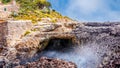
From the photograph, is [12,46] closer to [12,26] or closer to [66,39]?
[12,26]

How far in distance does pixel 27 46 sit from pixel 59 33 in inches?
111

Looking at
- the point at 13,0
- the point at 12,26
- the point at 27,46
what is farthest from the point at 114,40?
the point at 13,0

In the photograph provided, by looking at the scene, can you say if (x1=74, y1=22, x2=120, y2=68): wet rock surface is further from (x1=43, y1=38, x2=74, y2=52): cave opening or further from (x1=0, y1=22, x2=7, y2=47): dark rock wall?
(x1=0, y1=22, x2=7, y2=47): dark rock wall

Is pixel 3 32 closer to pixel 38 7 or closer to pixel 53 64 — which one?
pixel 53 64

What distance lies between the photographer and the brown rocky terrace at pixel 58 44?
33.9 m

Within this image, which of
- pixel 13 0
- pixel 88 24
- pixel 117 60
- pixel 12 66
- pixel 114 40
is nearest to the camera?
pixel 117 60

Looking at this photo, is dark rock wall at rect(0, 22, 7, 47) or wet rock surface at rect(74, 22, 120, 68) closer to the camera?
wet rock surface at rect(74, 22, 120, 68)

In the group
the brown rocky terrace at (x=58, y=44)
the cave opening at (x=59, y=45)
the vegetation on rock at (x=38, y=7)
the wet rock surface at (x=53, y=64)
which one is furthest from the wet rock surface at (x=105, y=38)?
the vegetation on rock at (x=38, y=7)

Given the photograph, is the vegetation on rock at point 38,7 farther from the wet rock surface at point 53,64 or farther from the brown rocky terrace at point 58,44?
the wet rock surface at point 53,64

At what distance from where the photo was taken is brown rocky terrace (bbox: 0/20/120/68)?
3388 centimetres

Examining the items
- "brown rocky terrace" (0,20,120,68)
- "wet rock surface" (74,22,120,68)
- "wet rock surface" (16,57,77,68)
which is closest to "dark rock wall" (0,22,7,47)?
"brown rocky terrace" (0,20,120,68)

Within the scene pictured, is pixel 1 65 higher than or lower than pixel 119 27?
lower

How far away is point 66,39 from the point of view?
39188mm

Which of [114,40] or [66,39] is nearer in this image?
[114,40]
